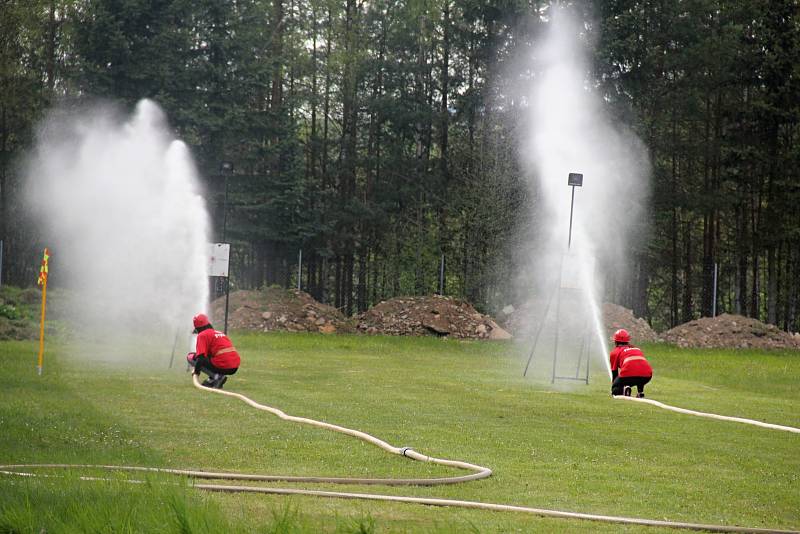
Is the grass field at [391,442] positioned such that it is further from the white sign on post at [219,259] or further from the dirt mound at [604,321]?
the dirt mound at [604,321]

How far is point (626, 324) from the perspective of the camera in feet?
157

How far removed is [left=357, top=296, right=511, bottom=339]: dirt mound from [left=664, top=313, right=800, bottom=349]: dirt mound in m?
6.59

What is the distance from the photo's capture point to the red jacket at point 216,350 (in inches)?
892

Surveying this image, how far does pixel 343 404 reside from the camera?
2016cm

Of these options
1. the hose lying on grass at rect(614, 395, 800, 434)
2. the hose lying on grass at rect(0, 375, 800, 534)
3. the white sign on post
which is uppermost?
the white sign on post

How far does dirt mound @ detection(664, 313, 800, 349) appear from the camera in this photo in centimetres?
4503

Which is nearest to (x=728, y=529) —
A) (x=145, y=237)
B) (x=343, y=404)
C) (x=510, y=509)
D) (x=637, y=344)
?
(x=510, y=509)

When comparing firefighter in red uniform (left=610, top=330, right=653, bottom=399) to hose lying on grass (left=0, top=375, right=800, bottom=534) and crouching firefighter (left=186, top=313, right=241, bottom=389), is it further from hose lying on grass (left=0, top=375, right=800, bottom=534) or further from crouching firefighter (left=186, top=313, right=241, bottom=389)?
hose lying on grass (left=0, top=375, right=800, bottom=534)

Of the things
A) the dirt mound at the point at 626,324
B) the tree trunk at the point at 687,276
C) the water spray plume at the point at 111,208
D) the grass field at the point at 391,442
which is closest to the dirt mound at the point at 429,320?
Answer: the dirt mound at the point at 626,324

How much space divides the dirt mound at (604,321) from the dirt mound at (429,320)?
5.27ft

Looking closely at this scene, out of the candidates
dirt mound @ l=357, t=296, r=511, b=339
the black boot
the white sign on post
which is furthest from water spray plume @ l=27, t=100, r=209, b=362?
the black boot

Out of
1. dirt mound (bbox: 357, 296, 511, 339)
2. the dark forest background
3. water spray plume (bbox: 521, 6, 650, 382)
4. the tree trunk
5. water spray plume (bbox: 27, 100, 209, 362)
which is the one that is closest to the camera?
dirt mound (bbox: 357, 296, 511, 339)

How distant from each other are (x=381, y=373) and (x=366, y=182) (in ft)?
132

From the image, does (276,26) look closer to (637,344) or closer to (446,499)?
(637,344)
